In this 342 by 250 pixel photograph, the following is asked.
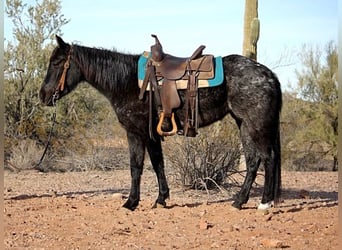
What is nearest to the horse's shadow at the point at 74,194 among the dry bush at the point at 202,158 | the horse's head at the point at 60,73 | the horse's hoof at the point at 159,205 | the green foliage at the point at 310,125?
the dry bush at the point at 202,158

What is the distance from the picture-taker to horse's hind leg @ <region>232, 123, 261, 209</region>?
301 inches

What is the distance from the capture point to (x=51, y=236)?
19.8 feet

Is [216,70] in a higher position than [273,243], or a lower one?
higher

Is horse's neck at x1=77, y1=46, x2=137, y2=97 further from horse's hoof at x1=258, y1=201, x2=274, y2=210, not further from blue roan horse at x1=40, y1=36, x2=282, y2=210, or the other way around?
horse's hoof at x1=258, y1=201, x2=274, y2=210

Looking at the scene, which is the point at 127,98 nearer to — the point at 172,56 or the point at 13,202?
the point at 172,56

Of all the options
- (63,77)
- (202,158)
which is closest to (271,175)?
(202,158)

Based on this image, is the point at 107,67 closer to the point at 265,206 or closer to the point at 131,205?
the point at 131,205

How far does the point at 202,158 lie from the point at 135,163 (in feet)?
6.93

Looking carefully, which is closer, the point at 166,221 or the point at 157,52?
the point at 166,221

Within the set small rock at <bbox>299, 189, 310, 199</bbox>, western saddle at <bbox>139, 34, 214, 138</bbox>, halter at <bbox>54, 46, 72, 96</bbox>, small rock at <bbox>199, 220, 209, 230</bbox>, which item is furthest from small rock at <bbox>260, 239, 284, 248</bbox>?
small rock at <bbox>299, 189, 310, 199</bbox>

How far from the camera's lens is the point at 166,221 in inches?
269

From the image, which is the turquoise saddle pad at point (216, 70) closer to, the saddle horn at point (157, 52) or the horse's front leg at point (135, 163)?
the saddle horn at point (157, 52)

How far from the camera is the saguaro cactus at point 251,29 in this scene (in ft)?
36.3

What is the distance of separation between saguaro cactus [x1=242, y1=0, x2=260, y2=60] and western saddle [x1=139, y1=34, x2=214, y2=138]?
148 inches
